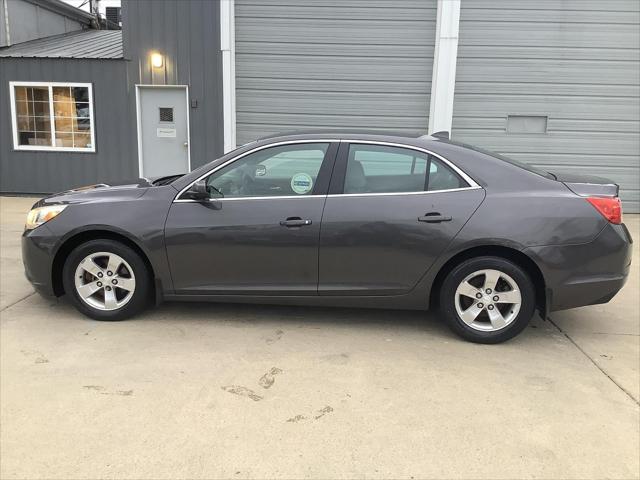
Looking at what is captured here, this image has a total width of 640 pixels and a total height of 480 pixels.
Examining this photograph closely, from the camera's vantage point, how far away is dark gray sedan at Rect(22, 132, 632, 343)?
394 centimetres

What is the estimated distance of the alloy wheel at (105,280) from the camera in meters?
4.30

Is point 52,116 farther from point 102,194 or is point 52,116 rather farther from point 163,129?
point 102,194

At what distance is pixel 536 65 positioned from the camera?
10.4 metres

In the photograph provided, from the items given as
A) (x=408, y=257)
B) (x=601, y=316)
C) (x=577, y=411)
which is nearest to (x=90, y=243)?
(x=408, y=257)

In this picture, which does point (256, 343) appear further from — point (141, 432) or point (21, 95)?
point (21, 95)

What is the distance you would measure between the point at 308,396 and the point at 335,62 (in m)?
8.54

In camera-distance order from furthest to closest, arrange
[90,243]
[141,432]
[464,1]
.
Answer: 1. [464,1]
2. [90,243]
3. [141,432]

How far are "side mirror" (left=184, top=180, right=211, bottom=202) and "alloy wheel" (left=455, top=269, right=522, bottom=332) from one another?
2033 millimetres

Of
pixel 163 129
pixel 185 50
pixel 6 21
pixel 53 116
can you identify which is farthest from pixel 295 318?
pixel 6 21

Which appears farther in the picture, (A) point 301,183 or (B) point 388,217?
(A) point 301,183

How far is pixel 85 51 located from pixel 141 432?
35.0 ft

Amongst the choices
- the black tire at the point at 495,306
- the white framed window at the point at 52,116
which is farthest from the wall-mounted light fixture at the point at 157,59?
the black tire at the point at 495,306

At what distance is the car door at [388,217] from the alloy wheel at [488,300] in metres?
0.35

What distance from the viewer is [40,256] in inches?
170
